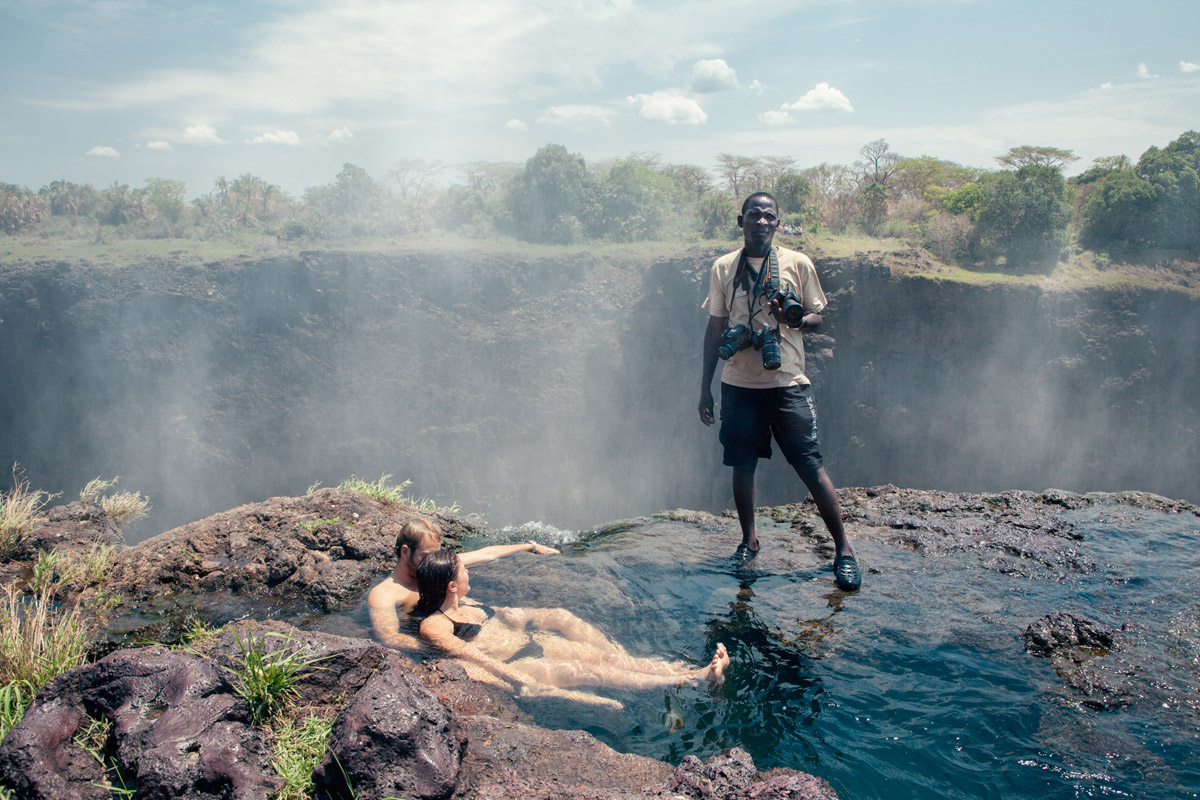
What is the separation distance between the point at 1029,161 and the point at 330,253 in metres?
19.3

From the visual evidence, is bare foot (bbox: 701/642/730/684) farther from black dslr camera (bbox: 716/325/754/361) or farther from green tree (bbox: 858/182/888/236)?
green tree (bbox: 858/182/888/236)

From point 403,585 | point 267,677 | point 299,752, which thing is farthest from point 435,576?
point 299,752

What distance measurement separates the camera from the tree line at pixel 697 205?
44.7 feet

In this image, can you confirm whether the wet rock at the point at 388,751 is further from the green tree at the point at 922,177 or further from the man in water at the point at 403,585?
the green tree at the point at 922,177

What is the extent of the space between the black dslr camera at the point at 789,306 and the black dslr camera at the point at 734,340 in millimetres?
198

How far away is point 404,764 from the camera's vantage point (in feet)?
5.63

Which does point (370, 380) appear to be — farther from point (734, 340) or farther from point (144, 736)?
point (144, 736)

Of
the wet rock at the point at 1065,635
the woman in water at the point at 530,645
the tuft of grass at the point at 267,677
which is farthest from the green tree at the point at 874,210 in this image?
the tuft of grass at the point at 267,677

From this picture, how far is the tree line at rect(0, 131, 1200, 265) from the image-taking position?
13.6 meters

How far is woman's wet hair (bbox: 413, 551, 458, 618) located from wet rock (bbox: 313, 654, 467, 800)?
135 centimetres

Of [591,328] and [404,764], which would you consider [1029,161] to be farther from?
[404,764]

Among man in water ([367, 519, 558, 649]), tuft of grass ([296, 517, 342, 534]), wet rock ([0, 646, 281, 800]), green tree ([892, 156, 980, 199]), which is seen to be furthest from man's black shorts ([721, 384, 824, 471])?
green tree ([892, 156, 980, 199])

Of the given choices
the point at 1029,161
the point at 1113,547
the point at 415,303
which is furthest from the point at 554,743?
the point at 1029,161

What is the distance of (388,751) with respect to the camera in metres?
1.71
